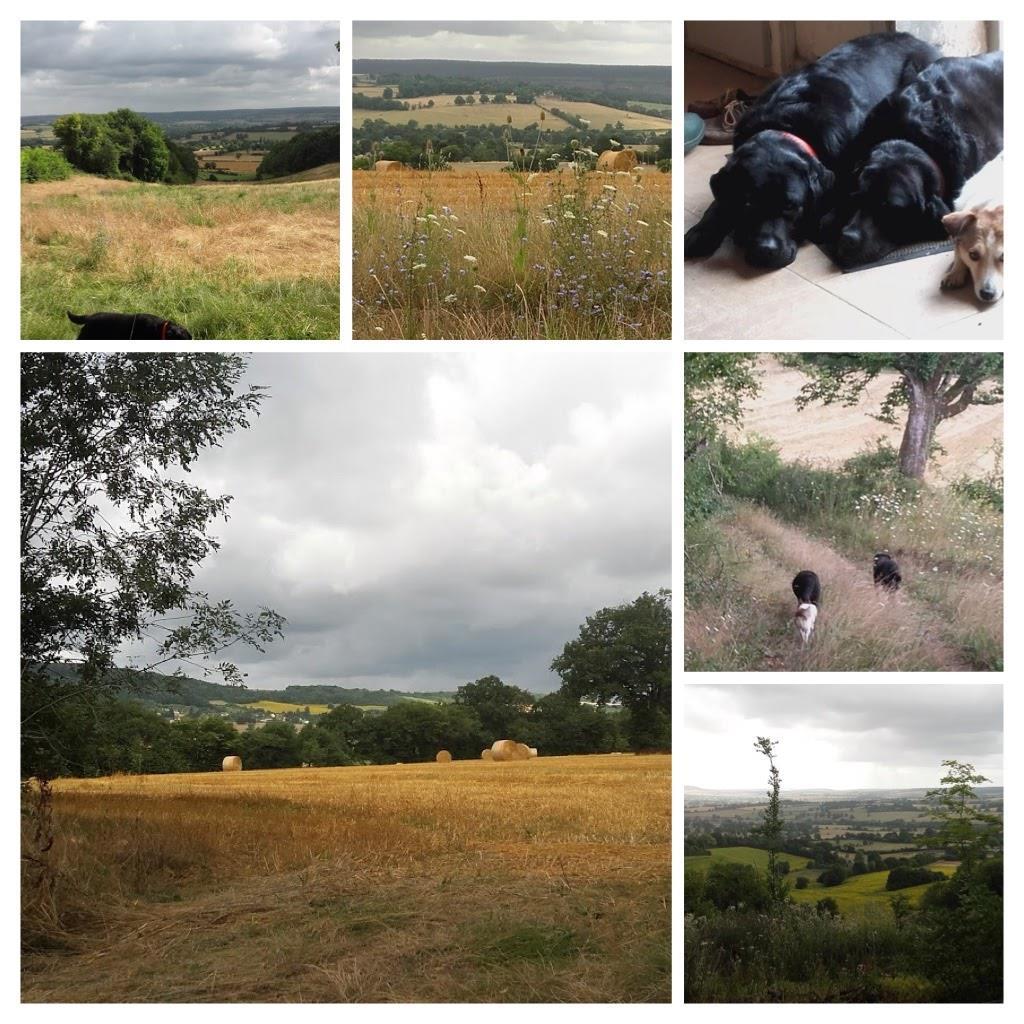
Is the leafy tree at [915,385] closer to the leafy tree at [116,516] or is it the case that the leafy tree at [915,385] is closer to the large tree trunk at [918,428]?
the large tree trunk at [918,428]

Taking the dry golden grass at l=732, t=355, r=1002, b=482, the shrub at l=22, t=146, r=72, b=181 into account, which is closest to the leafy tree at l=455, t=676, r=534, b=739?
the dry golden grass at l=732, t=355, r=1002, b=482

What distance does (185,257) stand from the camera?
4.70 meters

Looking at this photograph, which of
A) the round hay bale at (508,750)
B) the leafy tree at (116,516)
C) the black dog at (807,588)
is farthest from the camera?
the round hay bale at (508,750)

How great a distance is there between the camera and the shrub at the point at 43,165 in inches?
180

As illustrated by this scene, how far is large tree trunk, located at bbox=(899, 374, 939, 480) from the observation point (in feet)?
14.6

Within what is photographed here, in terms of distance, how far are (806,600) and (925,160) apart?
5.62 feet

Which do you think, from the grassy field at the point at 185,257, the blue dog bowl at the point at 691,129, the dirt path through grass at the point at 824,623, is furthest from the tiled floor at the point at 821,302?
the grassy field at the point at 185,257

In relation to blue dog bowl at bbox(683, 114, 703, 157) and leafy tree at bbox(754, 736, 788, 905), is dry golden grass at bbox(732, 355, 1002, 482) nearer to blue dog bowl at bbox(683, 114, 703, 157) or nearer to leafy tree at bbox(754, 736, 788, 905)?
blue dog bowl at bbox(683, 114, 703, 157)

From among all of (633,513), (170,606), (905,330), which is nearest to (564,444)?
(633,513)

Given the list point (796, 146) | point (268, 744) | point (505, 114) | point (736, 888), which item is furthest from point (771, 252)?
point (268, 744)

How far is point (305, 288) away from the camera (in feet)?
15.2

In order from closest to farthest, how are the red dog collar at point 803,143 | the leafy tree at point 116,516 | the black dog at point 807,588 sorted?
→ the black dog at point 807,588, the red dog collar at point 803,143, the leafy tree at point 116,516

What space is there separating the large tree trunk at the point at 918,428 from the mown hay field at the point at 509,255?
3.13 ft
